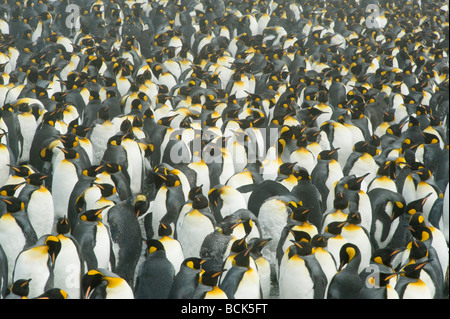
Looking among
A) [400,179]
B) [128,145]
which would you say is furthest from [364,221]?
[128,145]

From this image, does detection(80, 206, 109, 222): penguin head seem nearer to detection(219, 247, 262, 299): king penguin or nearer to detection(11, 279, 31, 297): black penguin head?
detection(11, 279, 31, 297): black penguin head

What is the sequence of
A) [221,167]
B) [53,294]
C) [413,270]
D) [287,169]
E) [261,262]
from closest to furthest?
[53,294] < [413,270] < [261,262] < [287,169] < [221,167]

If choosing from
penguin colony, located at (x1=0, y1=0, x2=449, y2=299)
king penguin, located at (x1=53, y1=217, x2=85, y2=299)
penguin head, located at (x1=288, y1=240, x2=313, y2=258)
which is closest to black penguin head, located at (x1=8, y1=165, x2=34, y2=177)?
penguin colony, located at (x1=0, y1=0, x2=449, y2=299)

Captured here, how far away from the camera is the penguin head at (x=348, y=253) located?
3.93 metres

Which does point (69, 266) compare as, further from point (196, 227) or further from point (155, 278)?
point (196, 227)

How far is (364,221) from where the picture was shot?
16.2 ft

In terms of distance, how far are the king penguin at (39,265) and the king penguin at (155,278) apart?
1.79ft

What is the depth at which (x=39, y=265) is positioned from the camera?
3.83m

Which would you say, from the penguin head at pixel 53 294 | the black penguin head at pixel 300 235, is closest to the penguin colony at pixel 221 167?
the black penguin head at pixel 300 235

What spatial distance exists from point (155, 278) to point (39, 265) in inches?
28.1

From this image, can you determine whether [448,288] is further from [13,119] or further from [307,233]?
[13,119]

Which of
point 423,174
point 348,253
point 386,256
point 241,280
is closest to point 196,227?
point 241,280

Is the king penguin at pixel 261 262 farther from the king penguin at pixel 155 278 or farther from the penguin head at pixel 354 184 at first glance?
the penguin head at pixel 354 184
